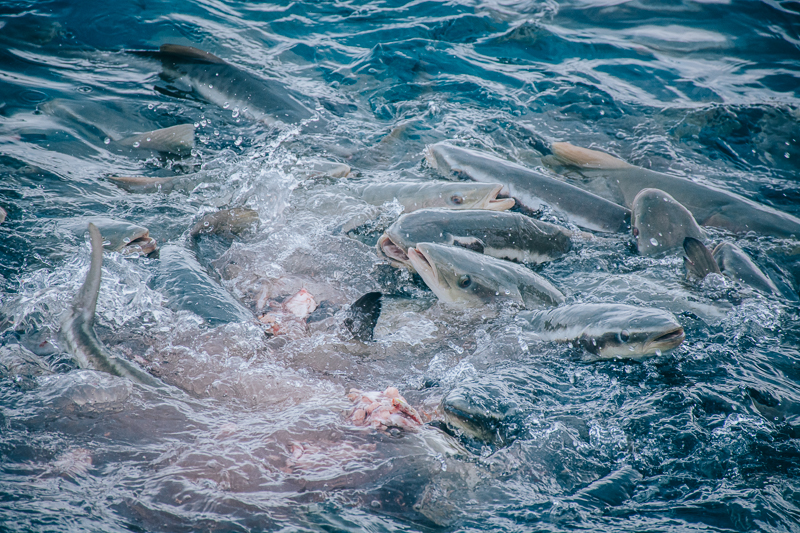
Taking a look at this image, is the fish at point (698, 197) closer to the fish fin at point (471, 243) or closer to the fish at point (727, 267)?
the fish at point (727, 267)

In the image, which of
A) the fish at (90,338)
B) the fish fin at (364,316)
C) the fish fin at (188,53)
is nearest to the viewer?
the fish at (90,338)

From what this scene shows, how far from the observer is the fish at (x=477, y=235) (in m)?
4.24

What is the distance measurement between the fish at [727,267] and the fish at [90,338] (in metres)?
3.87

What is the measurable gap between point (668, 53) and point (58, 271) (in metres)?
9.04

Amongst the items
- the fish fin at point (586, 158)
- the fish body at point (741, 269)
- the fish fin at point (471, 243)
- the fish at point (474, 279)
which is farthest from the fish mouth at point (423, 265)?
the fish fin at point (586, 158)

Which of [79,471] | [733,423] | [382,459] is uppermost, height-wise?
[733,423]

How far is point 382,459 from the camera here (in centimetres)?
258

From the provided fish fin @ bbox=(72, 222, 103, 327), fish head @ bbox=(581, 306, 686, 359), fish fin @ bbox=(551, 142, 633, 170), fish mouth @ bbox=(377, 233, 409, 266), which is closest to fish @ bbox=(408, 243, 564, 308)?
fish mouth @ bbox=(377, 233, 409, 266)

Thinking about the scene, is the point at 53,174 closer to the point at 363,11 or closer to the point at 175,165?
the point at 175,165

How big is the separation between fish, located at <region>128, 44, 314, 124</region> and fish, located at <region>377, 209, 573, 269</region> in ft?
8.84

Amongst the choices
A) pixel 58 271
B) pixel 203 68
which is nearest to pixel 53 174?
pixel 58 271

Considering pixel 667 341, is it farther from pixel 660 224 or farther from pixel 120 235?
pixel 120 235

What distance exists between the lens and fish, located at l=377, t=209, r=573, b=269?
424 centimetres

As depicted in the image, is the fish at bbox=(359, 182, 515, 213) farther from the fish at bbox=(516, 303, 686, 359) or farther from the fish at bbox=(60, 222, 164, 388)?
the fish at bbox=(60, 222, 164, 388)
